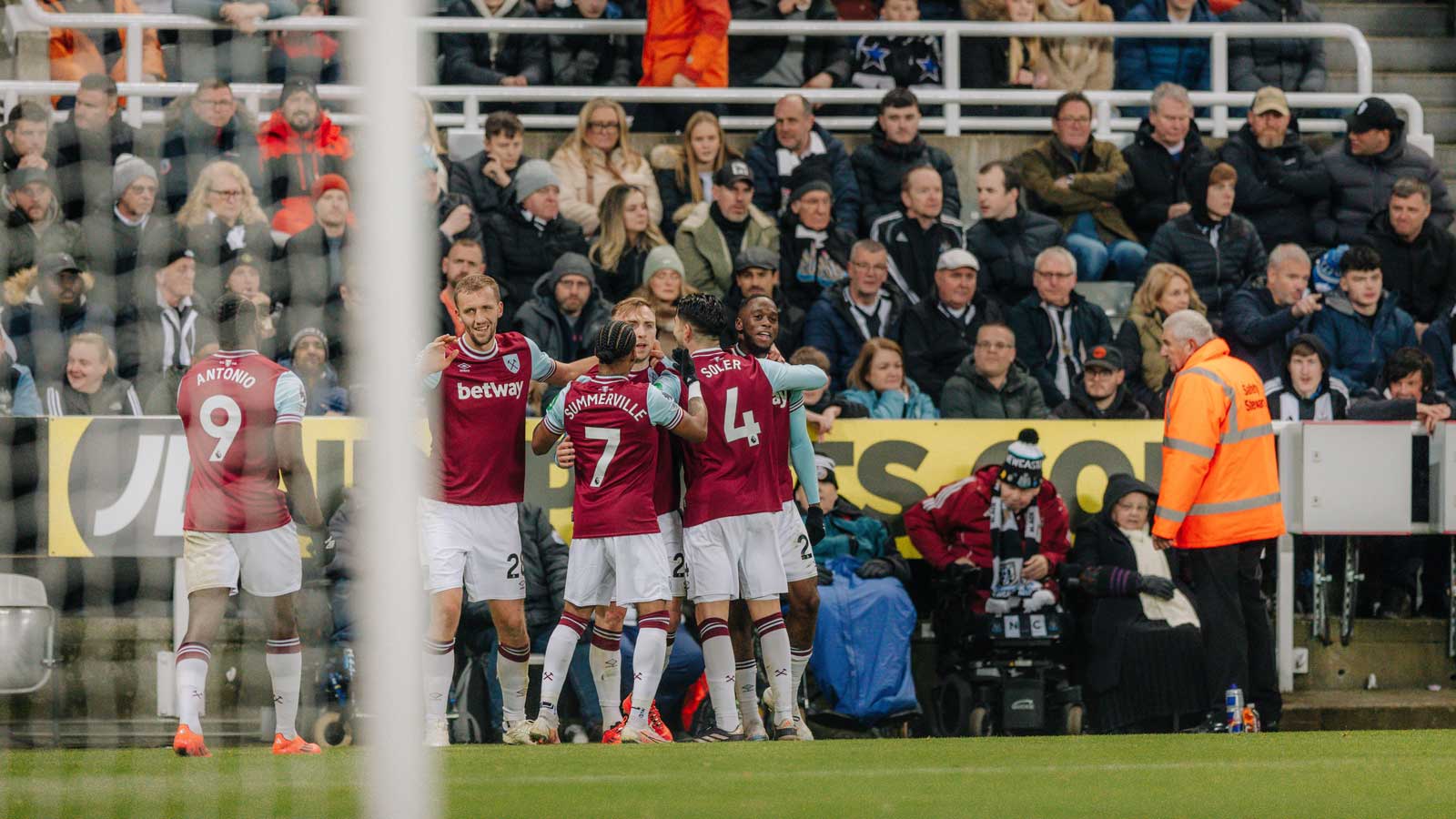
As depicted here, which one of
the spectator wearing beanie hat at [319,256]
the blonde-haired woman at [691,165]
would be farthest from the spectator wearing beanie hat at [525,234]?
the spectator wearing beanie hat at [319,256]

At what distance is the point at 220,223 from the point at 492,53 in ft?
17.9

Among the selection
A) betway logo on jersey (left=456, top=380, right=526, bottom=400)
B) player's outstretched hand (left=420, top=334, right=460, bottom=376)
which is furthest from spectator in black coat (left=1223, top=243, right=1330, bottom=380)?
player's outstretched hand (left=420, top=334, right=460, bottom=376)

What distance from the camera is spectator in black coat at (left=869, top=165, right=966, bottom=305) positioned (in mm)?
12062

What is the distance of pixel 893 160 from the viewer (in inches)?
495

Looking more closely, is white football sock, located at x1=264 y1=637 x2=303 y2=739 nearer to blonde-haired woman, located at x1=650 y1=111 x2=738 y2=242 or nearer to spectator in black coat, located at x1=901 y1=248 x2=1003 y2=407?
spectator in black coat, located at x1=901 y1=248 x2=1003 y2=407

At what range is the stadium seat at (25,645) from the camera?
815 cm

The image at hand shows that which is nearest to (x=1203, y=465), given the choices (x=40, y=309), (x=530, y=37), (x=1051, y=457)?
(x=1051, y=457)

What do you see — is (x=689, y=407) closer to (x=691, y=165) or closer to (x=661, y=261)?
(x=661, y=261)

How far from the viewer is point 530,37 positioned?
13.4 metres

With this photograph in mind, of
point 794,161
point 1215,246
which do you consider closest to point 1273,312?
point 1215,246

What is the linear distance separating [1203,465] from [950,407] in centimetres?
205

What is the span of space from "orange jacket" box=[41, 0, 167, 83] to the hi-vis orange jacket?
201 inches

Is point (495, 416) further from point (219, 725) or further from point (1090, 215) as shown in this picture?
point (1090, 215)

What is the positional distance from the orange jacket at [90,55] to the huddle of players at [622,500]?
6.91 ft
